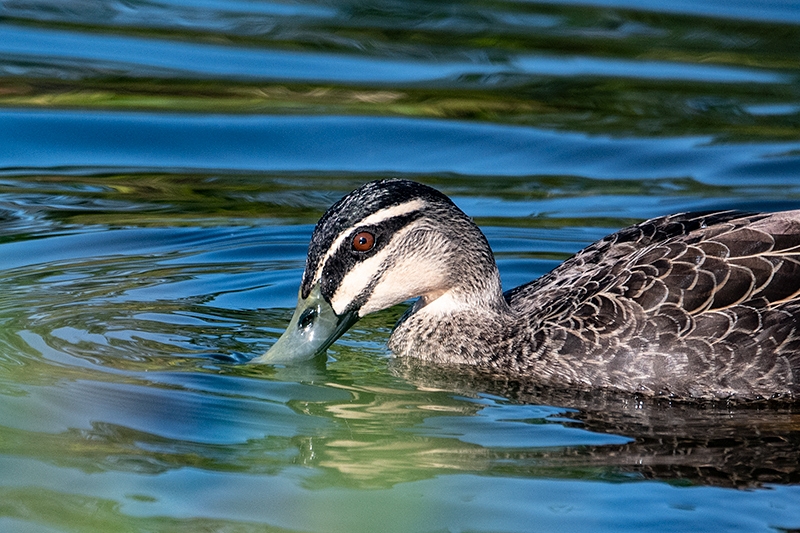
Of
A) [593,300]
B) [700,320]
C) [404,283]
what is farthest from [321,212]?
[700,320]

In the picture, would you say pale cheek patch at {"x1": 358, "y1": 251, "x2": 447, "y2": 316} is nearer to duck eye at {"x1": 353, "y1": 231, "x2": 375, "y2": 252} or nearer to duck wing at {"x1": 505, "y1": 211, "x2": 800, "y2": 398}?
duck eye at {"x1": 353, "y1": 231, "x2": 375, "y2": 252}

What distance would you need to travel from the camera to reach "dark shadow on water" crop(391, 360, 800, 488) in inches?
247

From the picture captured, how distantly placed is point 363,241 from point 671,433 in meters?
2.23

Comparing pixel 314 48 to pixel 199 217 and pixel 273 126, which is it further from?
pixel 199 217

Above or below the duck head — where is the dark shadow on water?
below

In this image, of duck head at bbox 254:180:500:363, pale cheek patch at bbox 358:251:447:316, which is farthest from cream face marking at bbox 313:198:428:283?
pale cheek patch at bbox 358:251:447:316

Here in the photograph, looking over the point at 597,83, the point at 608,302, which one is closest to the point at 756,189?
the point at 597,83

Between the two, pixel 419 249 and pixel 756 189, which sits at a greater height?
pixel 756 189

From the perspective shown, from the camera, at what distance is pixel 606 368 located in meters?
7.44

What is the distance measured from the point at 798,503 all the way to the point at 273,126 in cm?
883

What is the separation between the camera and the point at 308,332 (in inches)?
298

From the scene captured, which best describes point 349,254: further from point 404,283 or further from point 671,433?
point 671,433

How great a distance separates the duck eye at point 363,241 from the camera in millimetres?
7484

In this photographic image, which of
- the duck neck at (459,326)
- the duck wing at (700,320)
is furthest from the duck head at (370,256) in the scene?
the duck wing at (700,320)
